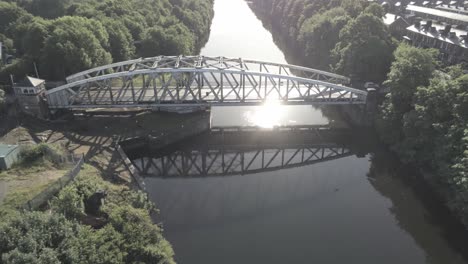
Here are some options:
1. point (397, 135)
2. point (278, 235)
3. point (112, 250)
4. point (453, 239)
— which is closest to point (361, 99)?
point (397, 135)

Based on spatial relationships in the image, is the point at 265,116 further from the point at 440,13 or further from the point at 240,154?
the point at 440,13

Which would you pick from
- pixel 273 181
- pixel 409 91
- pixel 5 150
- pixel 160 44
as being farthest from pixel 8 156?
pixel 409 91

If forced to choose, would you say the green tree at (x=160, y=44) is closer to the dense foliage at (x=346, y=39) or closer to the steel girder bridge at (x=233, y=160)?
the dense foliage at (x=346, y=39)

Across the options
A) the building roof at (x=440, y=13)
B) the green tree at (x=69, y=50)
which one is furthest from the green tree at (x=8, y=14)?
the building roof at (x=440, y=13)

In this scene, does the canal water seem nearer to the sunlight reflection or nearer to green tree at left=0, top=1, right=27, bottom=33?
the sunlight reflection

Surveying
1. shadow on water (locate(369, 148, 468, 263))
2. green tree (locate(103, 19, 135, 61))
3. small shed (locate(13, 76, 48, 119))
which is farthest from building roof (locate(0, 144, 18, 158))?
shadow on water (locate(369, 148, 468, 263))
